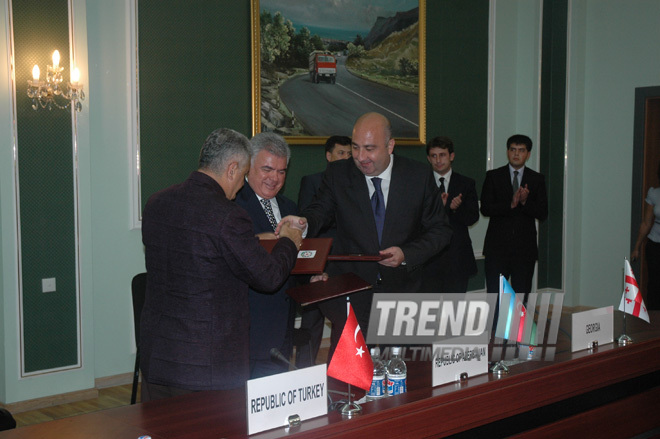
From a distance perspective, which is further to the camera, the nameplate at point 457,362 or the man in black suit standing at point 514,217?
the man in black suit standing at point 514,217

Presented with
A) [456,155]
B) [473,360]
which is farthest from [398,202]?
[456,155]

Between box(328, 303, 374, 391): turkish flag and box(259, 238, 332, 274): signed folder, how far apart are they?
90 centimetres

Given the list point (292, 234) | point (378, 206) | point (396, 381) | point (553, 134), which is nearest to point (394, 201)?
point (378, 206)

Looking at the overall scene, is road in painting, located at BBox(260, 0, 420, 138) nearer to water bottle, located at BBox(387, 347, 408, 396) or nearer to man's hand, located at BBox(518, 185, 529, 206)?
man's hand, located at BBox(518, 185, 529, 206)

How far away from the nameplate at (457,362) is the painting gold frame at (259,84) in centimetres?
359

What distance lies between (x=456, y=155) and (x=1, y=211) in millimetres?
4423

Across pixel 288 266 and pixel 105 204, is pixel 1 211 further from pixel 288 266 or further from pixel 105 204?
pixel 288 266

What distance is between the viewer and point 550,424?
228cm

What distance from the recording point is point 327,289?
2723mm

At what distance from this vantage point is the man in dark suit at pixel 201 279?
2.27m

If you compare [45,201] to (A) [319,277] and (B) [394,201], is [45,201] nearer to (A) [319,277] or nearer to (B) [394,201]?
(A) [319,277]

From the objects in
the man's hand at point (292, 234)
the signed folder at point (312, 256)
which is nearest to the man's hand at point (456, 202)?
the signed folder at point (312, 256)

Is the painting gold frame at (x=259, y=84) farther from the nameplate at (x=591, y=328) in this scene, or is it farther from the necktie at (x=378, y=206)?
the nameplate at (x=591, y=328)

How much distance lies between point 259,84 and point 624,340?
143 inches
